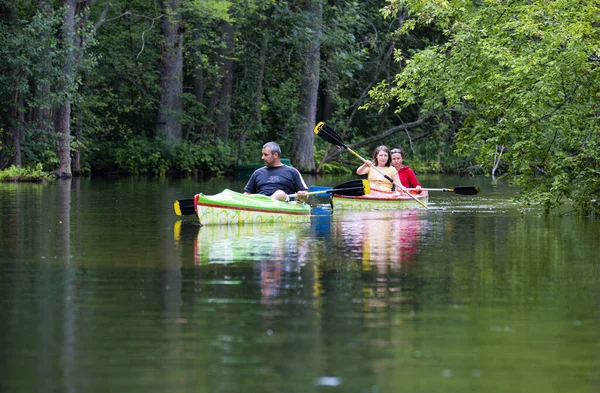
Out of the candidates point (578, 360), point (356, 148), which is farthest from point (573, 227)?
point (356, 148)

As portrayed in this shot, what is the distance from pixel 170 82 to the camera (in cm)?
4416

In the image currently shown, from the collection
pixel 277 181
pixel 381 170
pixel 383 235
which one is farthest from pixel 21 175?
pixel 383 235

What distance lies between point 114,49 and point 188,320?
125 feet

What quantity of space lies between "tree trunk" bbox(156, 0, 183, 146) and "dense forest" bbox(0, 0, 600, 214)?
2.1 inches

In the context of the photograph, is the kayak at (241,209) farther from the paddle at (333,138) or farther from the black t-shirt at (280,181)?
the paddle at (333,138)

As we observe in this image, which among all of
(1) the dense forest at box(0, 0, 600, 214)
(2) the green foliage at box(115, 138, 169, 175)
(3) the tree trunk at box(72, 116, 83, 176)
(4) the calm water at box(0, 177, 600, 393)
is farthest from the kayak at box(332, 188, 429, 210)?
(2) the green foliage at box(115, 138, 169, 175)

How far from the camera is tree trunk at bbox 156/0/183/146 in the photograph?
141 feet

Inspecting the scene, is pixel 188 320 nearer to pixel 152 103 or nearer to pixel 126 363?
pixel 126 363

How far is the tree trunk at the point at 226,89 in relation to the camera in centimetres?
4559

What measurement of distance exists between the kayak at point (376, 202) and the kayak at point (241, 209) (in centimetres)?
416

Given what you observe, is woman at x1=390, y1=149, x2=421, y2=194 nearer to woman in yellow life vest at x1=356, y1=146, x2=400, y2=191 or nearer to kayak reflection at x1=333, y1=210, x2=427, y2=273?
woman in yellow life vest at x1=356, y1=146, x2=400, y2=191

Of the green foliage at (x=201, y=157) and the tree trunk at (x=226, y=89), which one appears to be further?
the tree trunk at (x=226, y=89)

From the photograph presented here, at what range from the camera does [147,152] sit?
44.3 meters

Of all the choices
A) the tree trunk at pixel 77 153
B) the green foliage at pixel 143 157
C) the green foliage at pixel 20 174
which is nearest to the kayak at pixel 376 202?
the green foliage at pixel 20 174
